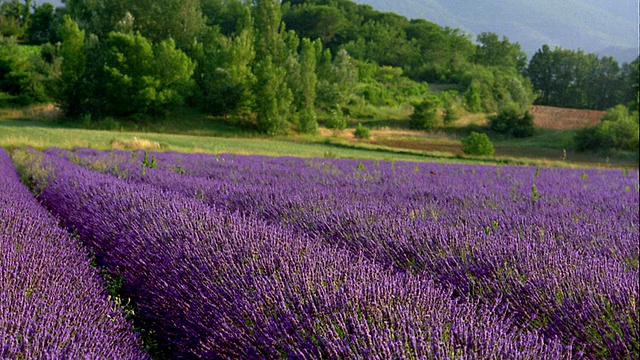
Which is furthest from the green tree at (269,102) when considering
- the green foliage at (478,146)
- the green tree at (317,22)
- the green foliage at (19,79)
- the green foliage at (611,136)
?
the green tree at (317,22)

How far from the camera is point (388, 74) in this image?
55.9 meters

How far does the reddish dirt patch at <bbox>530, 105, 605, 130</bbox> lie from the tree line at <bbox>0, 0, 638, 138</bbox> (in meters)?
1.91

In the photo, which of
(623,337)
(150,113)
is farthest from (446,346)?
(150,113)

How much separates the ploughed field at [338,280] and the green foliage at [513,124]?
3723cm

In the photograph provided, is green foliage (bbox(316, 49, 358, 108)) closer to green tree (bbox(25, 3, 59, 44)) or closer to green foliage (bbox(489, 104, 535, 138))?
green foliage (bbox(489, 104, 535, 138))

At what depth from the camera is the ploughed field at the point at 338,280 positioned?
1653mm

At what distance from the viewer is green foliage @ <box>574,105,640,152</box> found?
102ft

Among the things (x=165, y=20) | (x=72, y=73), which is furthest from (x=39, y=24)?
(x=72, y=73)

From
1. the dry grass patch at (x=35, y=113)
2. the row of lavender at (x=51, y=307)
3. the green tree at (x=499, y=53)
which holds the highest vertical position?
the green tree at (x=499, y=53)

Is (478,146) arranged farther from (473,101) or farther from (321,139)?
(473,101)

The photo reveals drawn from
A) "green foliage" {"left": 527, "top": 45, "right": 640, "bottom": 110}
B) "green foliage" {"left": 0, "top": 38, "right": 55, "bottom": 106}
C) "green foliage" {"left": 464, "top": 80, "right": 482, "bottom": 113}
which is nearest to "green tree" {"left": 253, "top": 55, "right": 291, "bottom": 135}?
"green foliage" {"left": 0, "top": 38, "right": 55, "bottom": 106}

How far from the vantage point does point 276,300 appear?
194 cm

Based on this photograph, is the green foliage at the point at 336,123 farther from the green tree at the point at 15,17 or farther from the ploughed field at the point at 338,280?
the green tree at the point at 15,17

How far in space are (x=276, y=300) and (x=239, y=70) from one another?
32.5 m
